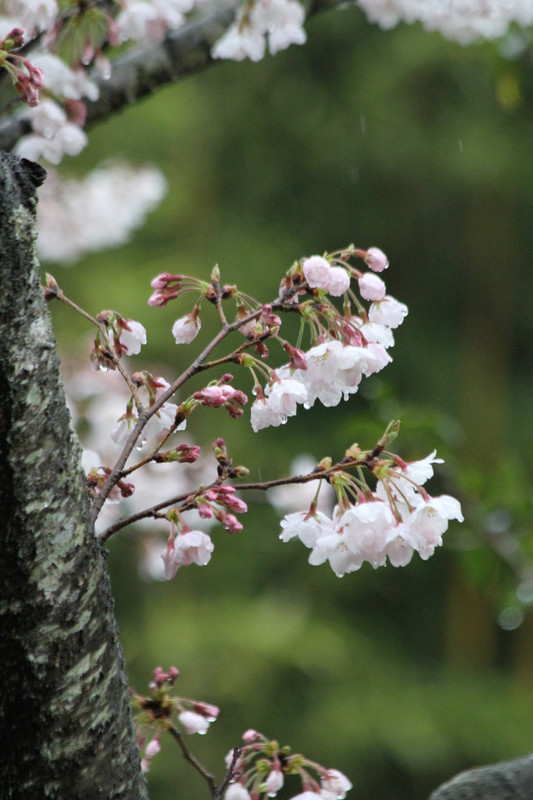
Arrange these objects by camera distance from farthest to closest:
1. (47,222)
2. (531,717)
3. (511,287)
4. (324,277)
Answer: (511,287) → (531,717) → (47,222) → (324,277)

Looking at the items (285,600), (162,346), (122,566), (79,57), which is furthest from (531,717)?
(79,57)

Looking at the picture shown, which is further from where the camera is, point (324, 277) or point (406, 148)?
point (406, 148)

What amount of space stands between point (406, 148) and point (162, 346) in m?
2.50

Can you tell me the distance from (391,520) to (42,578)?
0.97 ft

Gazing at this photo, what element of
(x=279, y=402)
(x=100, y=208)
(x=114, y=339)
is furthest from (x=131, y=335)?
(x=100, y=208)

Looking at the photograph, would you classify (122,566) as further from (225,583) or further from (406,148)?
(406,148)

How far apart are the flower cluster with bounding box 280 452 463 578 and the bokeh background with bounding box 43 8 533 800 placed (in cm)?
526

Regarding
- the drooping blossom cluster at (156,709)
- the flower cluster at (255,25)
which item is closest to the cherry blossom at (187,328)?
the drooping blossom cluster at (156,709)

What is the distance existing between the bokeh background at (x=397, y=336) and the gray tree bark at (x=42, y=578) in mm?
5351

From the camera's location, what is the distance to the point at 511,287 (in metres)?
7.73

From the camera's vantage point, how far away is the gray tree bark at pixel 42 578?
26.5 inches

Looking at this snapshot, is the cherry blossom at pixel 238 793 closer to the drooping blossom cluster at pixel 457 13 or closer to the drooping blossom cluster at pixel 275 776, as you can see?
the drooping blossom cluster at pixel 275 776

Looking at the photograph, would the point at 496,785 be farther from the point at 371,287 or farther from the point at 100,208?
the point at 100,208

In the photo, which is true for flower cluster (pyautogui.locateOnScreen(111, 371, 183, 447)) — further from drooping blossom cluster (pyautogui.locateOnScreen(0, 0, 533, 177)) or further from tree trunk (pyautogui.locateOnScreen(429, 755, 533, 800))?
drooping blossom cluster (pyautogui.locateOnScreen(0, 0, 533, 177))
